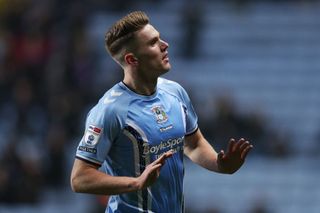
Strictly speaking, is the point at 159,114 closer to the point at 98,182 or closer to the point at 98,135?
the point at 98,135

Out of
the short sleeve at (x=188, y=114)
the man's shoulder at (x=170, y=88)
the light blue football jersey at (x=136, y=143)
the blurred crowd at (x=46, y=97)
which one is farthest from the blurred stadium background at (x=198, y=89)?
the light blue football jersey at (x=136, y=143)

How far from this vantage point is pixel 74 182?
22.6 feet

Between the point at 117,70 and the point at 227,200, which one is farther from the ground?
the point at 117,70

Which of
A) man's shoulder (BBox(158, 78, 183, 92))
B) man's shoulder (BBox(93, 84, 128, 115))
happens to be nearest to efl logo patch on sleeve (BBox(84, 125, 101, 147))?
man's shoulder (BBox(93, 84, 128, 115))

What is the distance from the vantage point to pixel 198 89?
17.7 m

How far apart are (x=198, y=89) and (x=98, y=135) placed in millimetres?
10818

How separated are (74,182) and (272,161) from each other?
379 inches

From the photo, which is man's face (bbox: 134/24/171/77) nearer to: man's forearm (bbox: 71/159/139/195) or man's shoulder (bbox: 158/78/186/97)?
man's shoulder (bbox: 158/78/186/97)

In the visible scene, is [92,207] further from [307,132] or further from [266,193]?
[307,132]

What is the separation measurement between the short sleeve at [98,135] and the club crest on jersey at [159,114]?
272 millimetres

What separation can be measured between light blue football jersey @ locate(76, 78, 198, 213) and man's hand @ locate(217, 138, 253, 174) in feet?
0.84

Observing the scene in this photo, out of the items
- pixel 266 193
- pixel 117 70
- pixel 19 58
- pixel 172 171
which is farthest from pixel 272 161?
pixel 172 171

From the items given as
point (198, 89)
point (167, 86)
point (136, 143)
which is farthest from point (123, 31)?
point (198, 89)

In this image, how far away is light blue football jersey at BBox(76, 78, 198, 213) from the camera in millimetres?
6918
